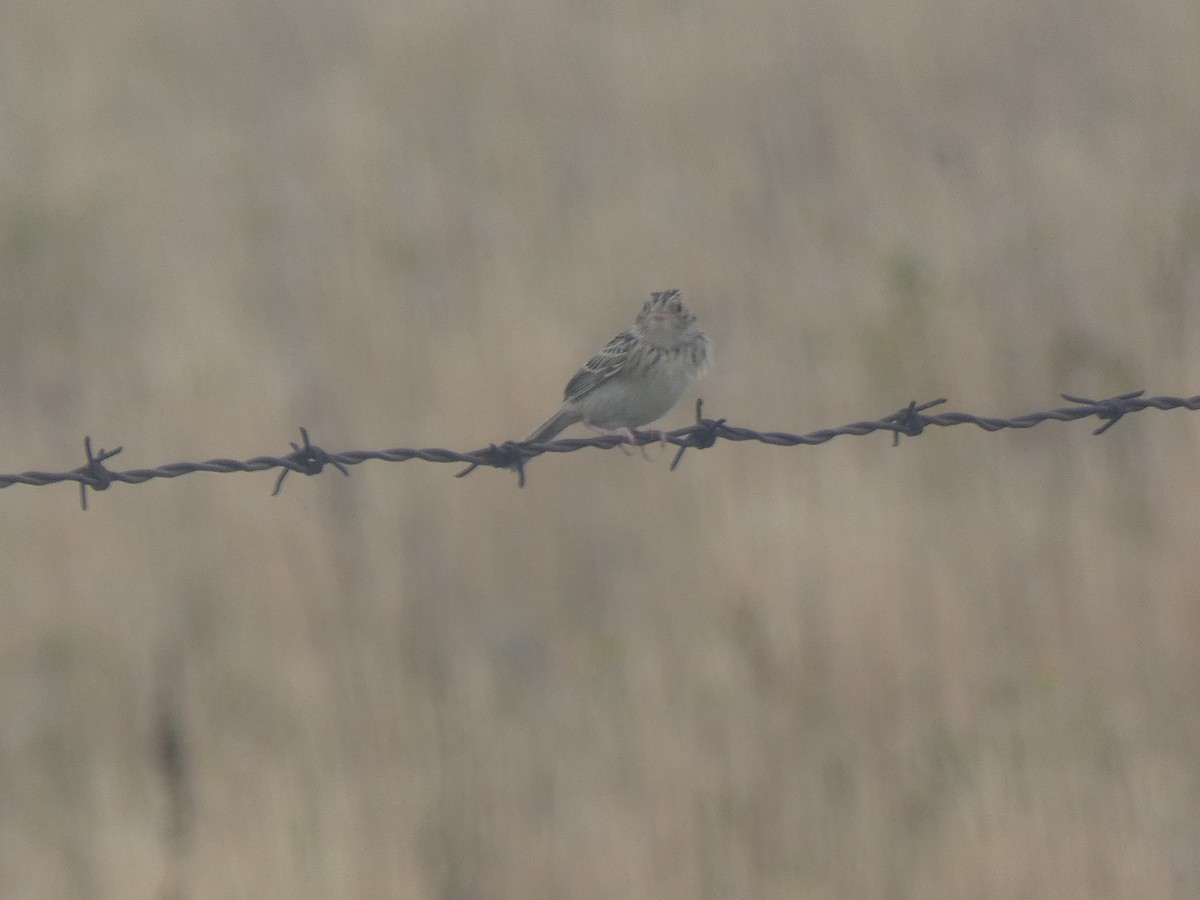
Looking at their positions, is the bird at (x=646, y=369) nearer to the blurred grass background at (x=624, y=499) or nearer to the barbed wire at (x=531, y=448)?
the blurred grass background at (x=624, y=499)

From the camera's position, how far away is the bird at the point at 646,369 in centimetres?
630

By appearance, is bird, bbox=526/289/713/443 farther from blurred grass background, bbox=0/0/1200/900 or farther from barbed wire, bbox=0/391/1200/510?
barbed wire, bbox=0/391/1200/510

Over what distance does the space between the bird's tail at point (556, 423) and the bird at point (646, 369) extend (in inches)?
4.6

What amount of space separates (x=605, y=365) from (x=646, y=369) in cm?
24

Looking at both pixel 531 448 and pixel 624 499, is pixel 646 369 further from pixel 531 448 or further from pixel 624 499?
pixel 624 499

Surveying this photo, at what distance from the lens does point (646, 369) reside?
20.7ft

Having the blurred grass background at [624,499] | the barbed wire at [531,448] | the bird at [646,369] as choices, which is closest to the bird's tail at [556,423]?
the bird at [646,369]

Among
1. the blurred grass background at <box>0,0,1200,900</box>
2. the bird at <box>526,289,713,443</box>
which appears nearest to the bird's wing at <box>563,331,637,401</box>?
the bird at <box>526,289,713,443</box>

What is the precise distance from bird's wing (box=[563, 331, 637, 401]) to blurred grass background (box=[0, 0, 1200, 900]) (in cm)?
110

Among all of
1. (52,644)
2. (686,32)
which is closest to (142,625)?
(52,644)

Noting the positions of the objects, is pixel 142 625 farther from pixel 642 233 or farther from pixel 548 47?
pixel 548 47

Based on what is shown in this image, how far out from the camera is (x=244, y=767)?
6.22 m

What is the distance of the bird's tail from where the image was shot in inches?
267

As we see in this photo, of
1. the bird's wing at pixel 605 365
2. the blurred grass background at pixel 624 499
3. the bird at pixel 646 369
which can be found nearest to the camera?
the blurred grass background at pixel 624 499
